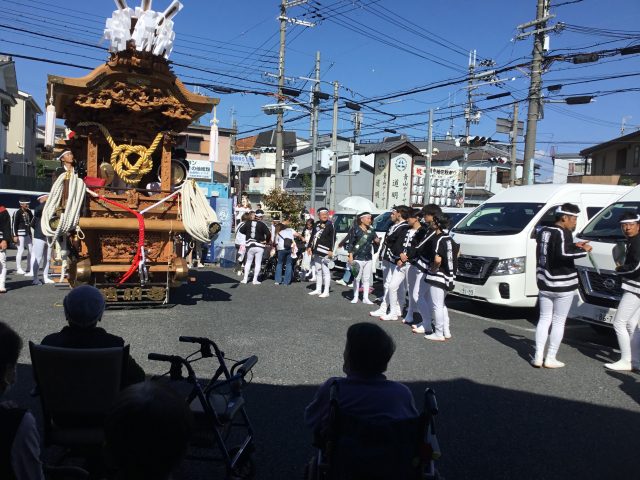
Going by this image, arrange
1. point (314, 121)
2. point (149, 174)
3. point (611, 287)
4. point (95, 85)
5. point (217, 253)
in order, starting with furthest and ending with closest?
1. point (314, 121)
2. point (217, 253)
3. point (149, 174)
4. point (95, 85)
5. point (611, 287)

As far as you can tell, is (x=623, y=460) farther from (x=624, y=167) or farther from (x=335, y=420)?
(x=624, y=167)

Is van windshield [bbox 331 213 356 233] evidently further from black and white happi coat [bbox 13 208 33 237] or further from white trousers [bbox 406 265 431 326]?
black and white happi coat [bbox 13 208 33 237]

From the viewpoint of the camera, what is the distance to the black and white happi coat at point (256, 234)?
1289 cm

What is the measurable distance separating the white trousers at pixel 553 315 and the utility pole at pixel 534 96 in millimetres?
12485

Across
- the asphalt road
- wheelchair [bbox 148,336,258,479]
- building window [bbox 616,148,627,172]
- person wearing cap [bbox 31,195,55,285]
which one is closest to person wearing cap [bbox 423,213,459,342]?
the asphalt road

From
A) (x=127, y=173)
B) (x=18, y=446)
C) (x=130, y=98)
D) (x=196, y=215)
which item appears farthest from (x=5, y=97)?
(x=18, y=446)

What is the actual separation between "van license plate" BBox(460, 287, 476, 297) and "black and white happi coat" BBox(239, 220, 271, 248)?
5269mm

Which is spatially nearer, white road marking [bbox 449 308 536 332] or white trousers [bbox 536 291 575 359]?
white trousers [bbox 536 291 575 359]

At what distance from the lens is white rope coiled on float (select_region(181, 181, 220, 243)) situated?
8797 mm

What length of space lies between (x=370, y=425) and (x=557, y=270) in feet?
14.7

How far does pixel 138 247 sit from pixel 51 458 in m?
5.18

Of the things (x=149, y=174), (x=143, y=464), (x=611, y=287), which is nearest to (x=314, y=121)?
(x=149, y=174)

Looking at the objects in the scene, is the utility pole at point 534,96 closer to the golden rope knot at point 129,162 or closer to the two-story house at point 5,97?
the golden rope knot at point 129,162

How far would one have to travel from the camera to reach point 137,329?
7598 mm
